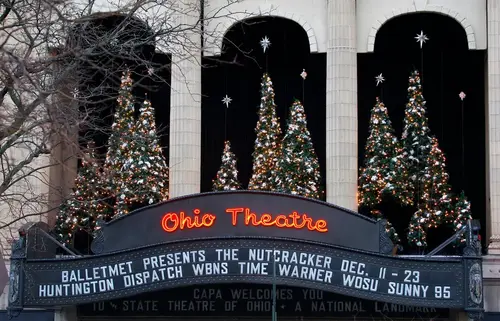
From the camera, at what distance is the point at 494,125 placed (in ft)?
104

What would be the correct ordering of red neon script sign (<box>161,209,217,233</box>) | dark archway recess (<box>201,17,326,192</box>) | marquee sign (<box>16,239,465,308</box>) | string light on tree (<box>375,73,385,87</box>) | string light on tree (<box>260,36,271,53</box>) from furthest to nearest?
dark archway recess (<box>201,17,326,192</box>)
string light on tree (<box>375,73,385,87</box>)
string light on tree (<box>260,36,271,53</box>)
red neon script sign (<box>161,209,217,233</box>)
marquee sign (<box>16,239,465,308</box>)

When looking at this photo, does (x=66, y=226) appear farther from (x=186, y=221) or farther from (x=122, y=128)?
(x=186, y=221)

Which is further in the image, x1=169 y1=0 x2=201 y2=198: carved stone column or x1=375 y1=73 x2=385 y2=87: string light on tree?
x1=375 y1=73 x2=385 y2=87: string light on tree

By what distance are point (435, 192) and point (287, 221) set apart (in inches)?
267

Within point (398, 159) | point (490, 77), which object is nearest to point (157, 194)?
point (398, 159)

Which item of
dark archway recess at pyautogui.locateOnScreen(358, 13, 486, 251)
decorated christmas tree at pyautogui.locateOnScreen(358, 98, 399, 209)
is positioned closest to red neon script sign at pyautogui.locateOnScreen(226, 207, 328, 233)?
A: decorated christmas tree at pyautogui.locateOnScreen(358, 98, 399, 209)

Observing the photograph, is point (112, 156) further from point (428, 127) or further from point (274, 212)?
point (428, 127)

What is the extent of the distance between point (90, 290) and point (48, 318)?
344cm

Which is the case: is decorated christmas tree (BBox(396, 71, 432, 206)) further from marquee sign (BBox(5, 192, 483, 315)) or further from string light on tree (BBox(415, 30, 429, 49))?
marquee sign (BBox(5, 192, 483, 315))

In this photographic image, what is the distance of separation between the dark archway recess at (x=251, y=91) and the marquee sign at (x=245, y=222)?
8613mm

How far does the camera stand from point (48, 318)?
30.5 metres

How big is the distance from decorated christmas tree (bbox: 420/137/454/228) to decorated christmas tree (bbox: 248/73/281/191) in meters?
4.49

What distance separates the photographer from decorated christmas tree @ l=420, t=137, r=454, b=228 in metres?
32.2

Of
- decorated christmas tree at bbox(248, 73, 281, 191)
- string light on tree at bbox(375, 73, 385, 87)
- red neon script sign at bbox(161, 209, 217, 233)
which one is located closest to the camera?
red neon script sign at bbox(161, 209, 217, 233)
